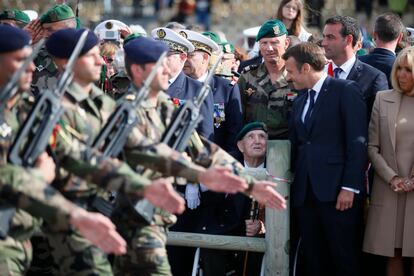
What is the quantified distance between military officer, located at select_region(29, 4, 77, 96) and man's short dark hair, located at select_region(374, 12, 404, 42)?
266 cm

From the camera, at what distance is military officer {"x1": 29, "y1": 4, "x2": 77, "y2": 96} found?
29.0 feet

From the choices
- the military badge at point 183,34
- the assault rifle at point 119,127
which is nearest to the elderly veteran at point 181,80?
the military badge at point 183,34

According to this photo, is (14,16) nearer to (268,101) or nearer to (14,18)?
(14,18)

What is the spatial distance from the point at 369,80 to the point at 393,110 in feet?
1.68

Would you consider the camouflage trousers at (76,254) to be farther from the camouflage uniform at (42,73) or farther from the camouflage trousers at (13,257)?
the camouflage uniform at (42,73)

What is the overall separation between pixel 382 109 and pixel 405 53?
1.48 ft

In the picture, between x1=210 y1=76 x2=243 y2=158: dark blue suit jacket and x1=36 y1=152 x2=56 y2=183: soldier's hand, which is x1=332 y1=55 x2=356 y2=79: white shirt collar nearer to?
x1=210 y1=76 x2=243 y2=158: dark blue suit jacket

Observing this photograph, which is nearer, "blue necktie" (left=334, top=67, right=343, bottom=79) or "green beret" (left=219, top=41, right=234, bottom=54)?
"blue necktie" (left=334, top=67, right=343, bottom=79)

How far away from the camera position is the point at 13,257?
20.7 ft

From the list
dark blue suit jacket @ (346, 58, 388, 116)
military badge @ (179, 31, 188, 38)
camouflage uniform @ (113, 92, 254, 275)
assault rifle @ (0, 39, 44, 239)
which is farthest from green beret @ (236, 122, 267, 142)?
assault rifle @ (0, 39, 44, 239)

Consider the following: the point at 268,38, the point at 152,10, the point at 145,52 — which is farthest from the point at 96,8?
the point at 145,52

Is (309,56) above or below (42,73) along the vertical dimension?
above

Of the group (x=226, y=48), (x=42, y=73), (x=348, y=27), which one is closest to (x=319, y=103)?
(x=348, y=27)

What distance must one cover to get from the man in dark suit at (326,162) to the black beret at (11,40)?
231 cm
